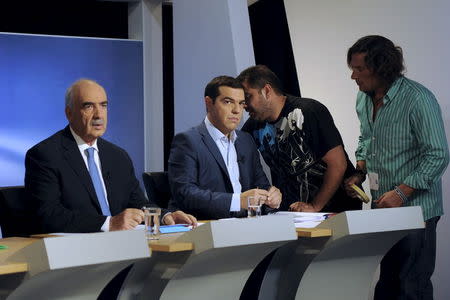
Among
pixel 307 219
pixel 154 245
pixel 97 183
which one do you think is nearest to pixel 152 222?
pixel 154 245

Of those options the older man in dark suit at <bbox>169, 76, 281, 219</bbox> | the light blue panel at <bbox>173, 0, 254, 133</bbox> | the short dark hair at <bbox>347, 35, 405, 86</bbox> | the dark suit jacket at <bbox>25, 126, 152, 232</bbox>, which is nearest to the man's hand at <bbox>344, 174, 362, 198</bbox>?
the older man in dark suit at <bbox>169, 76, 281, 219</bbox>

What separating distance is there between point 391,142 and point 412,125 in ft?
0.47

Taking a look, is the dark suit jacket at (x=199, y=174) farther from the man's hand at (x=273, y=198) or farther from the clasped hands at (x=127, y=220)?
the clasped hands at (x=127, y=220)

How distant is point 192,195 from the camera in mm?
4086

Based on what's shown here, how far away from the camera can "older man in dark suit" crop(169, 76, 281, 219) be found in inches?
162

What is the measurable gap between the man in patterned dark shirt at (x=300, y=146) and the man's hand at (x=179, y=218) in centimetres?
90

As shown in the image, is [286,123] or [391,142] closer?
[391,142]

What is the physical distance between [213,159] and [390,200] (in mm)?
956

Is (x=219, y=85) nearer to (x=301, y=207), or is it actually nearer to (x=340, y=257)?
(x=301, y=207)

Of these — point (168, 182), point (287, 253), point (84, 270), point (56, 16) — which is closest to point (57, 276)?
point (84, 270)

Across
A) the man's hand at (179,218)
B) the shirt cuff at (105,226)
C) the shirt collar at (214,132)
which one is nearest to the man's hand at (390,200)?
the shirt collar at (214,132)

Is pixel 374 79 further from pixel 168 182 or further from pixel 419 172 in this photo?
pixel 168 182

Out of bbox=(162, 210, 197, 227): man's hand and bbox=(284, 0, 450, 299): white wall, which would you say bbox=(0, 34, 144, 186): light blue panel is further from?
bbox=(162, 210, 197, 227): man's hand

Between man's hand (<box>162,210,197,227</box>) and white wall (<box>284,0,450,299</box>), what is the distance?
232 centimetres
